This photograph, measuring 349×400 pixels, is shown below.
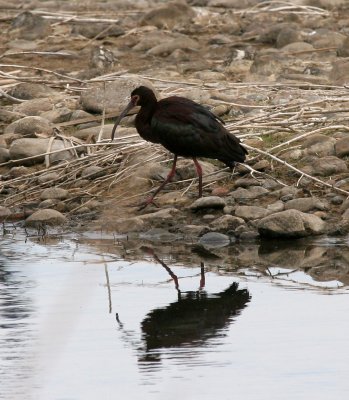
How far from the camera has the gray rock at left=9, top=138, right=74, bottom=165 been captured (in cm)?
1201

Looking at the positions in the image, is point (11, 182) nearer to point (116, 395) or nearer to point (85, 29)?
point (116, 395)

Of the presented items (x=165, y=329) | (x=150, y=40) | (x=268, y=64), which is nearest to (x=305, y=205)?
(x=165, y=329)

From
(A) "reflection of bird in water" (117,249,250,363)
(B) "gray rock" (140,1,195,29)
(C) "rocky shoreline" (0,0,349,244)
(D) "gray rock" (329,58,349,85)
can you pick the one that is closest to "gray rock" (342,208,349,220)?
(C) "rocky shoreline" (0,0,349,244)

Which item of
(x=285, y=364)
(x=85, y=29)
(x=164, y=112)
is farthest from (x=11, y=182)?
(x=85, y=29)

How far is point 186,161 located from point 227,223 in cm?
149

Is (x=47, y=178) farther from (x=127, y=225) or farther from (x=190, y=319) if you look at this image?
(x=190, y=319)

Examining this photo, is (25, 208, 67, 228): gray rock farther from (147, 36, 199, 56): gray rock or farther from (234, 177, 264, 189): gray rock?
(147, 36, 199, 56): gray rock

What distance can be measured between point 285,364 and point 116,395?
0.95 meters

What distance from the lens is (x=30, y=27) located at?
18.0 metres

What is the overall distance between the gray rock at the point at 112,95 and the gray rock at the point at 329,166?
2.45m

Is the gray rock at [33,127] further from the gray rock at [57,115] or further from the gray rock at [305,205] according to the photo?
the gray rock at [305,205]

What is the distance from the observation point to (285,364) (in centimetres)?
692

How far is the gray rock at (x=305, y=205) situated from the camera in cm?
1034

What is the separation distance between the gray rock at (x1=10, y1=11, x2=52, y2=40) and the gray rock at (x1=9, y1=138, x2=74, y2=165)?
5789mm
